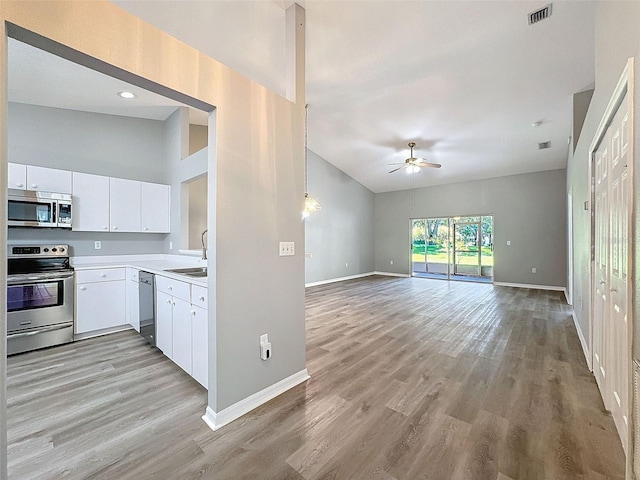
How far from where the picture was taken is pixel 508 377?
2457mm

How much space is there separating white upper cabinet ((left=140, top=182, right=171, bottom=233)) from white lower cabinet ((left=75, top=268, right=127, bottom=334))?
87cm

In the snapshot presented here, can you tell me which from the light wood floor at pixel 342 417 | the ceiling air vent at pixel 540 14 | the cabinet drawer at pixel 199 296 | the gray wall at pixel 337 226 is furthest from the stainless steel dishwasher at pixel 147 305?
the ceiling air vent at pixel 540 14

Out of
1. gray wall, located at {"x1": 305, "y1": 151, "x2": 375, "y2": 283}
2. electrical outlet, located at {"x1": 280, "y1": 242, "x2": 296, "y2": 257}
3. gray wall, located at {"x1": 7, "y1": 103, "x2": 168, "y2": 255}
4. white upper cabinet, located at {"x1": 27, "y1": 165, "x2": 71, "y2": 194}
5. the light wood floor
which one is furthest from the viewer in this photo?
gray wall, located at {"x1": 305, "y1": 151, "x2": 375, "y2": 283}

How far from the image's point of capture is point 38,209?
3184mm

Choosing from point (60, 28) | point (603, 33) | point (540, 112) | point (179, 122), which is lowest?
point (60, 28)

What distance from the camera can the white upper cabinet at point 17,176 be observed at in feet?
10.0

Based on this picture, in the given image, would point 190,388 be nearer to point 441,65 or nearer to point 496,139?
point 441,65

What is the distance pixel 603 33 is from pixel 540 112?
318 centimetres

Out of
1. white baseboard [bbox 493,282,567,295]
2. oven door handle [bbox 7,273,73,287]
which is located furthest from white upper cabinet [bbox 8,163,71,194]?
white baseboard [bbox 493,282,567,295]

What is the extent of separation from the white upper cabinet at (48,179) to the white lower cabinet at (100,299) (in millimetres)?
1081

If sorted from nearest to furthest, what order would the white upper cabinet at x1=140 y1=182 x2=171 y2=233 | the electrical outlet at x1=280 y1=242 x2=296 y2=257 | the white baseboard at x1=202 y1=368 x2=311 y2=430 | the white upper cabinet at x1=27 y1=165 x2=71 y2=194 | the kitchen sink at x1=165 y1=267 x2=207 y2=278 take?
the white baseboard at x1=202 y1=368 x2=311 y2=430, the electrical outlet at x1=280 y1=242 x2=296 y2=257, the kitchen sink at x1=165 y1=267 x2=207 y2=278, the white upper cabinet at x1=27 y1=165 x2=71 y2=194, the white upper cabinet at x1=140 y1=182 x2=171 y2=233

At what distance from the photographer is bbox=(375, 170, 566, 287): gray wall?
6738mm

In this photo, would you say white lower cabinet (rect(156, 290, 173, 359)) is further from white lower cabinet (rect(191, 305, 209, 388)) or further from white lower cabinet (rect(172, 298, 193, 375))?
white lower cabinet (rect(191, 305, 209, 388))

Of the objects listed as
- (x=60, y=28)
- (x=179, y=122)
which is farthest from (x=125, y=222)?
(x=60, y=28)
